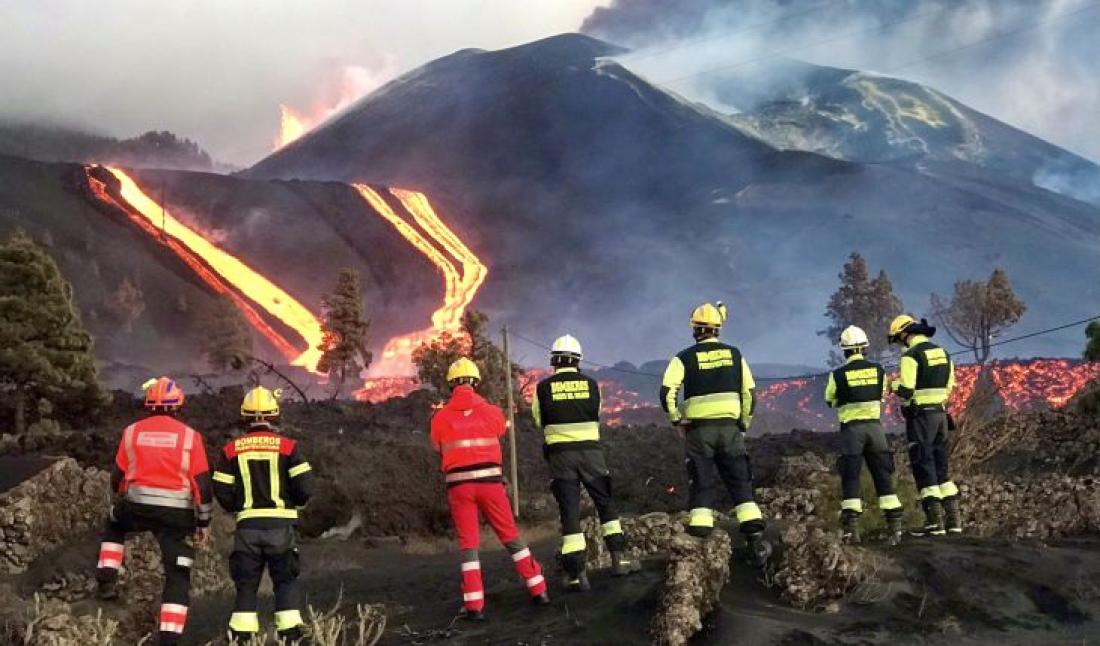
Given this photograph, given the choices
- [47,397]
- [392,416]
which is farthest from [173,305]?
[47,397]

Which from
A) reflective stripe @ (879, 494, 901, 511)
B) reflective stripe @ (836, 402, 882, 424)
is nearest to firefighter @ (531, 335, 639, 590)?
reflective stripe @ (836, 402, 882, 424)

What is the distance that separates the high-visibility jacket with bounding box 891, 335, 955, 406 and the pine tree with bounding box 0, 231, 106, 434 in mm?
23614

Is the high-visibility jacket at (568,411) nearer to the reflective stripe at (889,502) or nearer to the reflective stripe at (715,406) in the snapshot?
the reflective stripe at (715,406)

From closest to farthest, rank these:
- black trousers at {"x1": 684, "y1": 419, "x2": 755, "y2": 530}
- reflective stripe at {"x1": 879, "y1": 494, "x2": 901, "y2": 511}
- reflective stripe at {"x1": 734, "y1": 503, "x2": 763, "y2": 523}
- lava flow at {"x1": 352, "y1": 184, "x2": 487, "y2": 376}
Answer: reflective stripe at {"x1": 734, "y1": 503, "x2": 763, "y2": 523}, black trousers at {"x1": 684, "y1": 419, "x2": 755, "y2": 530}, reflective stripe at {"x1": 879, "y1": 494, "x2": 901, "y2": 511}, lava flow at {"x1": 352, "y1": 184, "x2": 487, "y2": 376}

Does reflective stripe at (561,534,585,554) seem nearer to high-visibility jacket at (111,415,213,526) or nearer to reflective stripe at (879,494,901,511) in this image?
high-visibility jacket at (111,415,213,526)

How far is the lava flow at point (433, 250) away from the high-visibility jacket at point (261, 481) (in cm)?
10510

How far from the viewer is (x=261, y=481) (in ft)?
29.5

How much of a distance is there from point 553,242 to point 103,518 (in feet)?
523

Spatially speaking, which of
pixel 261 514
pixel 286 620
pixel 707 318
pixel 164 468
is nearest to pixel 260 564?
pixel 261 514

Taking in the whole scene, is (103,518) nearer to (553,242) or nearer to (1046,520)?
(1046,520)

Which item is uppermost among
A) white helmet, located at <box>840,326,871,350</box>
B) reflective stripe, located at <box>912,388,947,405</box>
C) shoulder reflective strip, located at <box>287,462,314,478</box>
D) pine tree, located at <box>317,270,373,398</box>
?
pine tree, located at <box>317,270,373,398</box>

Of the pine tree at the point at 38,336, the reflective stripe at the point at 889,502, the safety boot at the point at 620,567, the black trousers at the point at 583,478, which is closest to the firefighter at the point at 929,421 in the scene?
the reflective stripe at the point at 889,502

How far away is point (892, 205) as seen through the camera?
19050 cm

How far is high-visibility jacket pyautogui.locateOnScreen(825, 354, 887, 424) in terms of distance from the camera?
12195 mm
